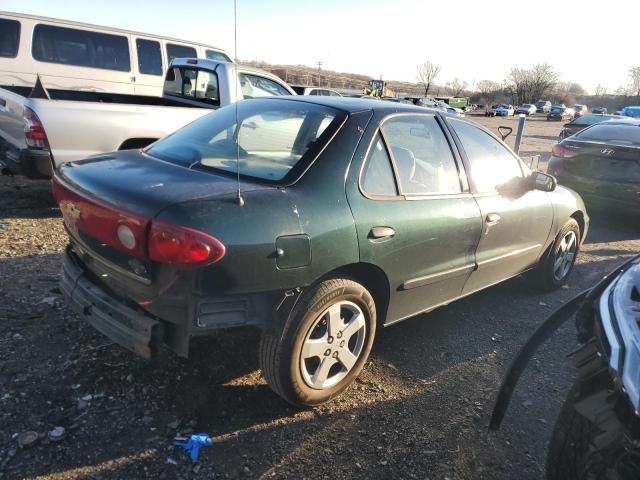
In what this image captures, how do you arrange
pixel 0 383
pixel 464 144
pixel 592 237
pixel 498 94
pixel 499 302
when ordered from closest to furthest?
pixel 0 383, pixel 464 144, pixel 499 302, pixel 592 237, pixel 498 94

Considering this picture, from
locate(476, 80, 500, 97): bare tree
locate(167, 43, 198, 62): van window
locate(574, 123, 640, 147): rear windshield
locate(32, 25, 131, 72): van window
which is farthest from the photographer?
locate(476, 80, 500, 97): bare tree

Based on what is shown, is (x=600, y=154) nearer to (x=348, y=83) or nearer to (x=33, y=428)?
(x=33, y=428)

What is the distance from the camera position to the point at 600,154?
275 inches

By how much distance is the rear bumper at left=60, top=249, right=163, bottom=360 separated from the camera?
2.24 meters

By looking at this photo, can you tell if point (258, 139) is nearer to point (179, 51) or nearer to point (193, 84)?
point (193, 84)

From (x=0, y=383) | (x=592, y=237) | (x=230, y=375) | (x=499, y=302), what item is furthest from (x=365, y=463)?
(x=592, y=237)

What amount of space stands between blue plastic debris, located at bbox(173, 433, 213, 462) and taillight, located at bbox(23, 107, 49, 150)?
3.97 metres

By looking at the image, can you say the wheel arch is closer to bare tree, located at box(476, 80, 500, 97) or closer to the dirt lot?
the dirt lot

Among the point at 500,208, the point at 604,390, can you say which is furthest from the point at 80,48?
the point at 604,390

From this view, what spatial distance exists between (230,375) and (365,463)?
991 millimetres

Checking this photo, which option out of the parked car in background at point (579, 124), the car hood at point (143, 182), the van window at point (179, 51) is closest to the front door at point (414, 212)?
the car hood at point (143, 182)

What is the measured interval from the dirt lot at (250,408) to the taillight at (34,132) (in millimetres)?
1833

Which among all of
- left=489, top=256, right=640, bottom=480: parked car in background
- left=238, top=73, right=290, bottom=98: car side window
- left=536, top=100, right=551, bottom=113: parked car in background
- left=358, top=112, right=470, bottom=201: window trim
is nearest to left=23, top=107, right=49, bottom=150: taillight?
left=238, top=73, right=290, bottom=98: car side window

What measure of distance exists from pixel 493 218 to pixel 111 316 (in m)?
2.60
